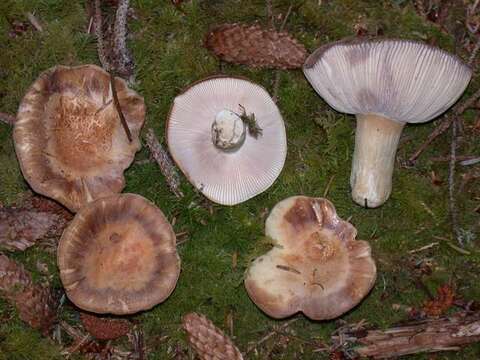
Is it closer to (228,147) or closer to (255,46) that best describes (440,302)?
(228,147)

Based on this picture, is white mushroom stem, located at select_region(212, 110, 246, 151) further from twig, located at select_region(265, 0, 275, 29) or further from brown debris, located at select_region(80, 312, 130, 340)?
brown debris, located at select_region(80, 312, 130, 340)

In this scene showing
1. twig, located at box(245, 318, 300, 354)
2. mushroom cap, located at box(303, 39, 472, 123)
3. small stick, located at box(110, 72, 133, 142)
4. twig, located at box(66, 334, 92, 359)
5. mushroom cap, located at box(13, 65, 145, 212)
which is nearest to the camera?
mushroom cap, located at box(303, 39, 472, 123)

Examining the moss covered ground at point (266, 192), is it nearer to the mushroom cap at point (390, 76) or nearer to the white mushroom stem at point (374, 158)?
the white mushroom stem at point (374, 158)


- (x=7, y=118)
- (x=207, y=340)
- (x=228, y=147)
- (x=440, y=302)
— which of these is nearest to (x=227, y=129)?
(x=228, y=147)

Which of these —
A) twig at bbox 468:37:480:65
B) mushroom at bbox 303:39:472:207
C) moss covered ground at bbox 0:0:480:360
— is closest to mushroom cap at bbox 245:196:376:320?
moss covered ground at bbox 0:0:480:360

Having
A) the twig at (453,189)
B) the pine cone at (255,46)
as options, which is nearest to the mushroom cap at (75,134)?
the pine cone at (255,46)
